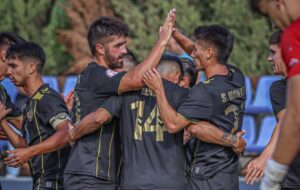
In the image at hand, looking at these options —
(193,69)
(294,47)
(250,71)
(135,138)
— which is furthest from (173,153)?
(250,71)

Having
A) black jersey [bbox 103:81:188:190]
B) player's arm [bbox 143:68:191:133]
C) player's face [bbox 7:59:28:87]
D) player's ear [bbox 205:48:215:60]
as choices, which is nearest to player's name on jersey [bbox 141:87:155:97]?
black jersey [bbox 103:81:188:190]

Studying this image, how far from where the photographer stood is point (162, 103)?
696cm

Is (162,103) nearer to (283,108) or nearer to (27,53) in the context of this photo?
(283,108)

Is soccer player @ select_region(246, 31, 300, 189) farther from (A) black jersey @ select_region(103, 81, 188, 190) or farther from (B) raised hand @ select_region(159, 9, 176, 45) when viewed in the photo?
(B) raised hand @ select_region(159, 9, 176, 45)

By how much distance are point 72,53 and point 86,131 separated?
9834 millimetres

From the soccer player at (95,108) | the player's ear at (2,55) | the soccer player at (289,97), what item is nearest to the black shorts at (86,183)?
the soccer player at (95,108)

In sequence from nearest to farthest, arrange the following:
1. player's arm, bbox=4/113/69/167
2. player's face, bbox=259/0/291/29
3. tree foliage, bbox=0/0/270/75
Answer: player's face, bbox=259/0/291/29 → player's arm, bbox=4/113/69/167 → tree foliage, bbox=0/0/270/75

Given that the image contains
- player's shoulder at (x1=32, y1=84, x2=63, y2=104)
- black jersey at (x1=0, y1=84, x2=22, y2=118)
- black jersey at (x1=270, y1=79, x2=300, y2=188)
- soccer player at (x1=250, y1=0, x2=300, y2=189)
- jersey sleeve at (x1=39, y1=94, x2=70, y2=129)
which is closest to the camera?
soccer player at (x1=250, y1=0, x2=300, y2=189)

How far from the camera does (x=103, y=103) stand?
7391 mm

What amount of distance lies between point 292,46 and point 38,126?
3.55 m

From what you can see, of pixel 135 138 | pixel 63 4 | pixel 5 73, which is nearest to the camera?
pixel 135 138

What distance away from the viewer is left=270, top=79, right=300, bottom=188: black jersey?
7.19 metres

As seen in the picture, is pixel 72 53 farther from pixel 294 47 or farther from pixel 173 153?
pixel 294 47

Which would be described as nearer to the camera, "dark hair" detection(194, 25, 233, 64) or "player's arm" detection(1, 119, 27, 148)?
"dark hair" detection(194, 25, 233, 64)
